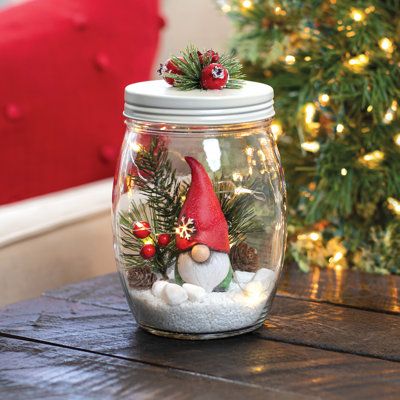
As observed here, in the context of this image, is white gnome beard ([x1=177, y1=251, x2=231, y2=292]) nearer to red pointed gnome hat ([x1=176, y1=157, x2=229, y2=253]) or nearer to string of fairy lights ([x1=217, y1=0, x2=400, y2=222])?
red pointed gnome hat ([x1=176, y1=157, x2=229, y2=253])

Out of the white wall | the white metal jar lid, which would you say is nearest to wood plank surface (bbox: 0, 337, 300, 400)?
the white metal jar lid

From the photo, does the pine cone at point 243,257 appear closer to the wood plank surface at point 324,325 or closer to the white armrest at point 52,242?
the wood plank surface at point 324,325

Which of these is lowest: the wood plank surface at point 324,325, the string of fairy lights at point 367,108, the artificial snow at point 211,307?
the wood plank surface at point 324,325

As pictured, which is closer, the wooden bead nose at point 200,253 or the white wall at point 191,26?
the wooden bead nose at point 200,253

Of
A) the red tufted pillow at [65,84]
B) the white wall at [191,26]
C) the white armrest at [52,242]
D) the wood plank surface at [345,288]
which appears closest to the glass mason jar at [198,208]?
the wood plank surface at [345,288]

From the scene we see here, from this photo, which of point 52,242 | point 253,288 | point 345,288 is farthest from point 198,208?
point 52,242

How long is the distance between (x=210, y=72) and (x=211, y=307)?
24 cm

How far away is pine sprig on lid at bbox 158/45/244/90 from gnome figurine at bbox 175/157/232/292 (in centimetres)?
8

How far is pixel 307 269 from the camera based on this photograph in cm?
118

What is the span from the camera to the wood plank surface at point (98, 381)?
2.58ft

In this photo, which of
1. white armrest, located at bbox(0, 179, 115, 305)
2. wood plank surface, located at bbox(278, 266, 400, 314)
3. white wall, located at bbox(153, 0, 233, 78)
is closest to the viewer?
wood plank surface, located at bbox(278, 266, 400, 314)

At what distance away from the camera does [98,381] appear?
32.2 inches

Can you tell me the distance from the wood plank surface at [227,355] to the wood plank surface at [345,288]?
0.53 feet

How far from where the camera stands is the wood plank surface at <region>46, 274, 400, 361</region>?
2.96ft
